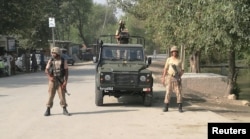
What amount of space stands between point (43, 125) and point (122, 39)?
289 inches

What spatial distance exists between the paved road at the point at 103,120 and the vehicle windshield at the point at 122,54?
58.9 inches

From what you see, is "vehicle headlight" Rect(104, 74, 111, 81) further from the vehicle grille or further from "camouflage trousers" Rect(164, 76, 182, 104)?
"camouflage trousers" Rect(164, 76, 182, 104)

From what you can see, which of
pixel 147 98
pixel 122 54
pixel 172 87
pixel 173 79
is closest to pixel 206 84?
pixel 122 54

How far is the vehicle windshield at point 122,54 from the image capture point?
53.7 ft

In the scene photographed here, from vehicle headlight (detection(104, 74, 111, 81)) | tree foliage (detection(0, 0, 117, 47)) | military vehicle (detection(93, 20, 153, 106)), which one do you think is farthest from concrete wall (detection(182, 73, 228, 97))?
tree foliage (detection(0, 0, 117, 47))

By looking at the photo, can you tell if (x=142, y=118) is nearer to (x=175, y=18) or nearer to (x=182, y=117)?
(x=182, y=117)

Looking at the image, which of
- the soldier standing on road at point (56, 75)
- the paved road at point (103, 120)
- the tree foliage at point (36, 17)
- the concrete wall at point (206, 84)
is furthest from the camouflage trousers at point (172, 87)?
the tree foliage at point (36, 17)

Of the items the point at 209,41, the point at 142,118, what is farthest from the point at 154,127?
the point at 209,41

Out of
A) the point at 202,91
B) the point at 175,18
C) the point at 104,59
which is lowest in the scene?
the point at 202,91

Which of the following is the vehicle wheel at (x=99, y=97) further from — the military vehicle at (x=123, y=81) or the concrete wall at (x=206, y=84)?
the concrete wall at (x=206, y=84)

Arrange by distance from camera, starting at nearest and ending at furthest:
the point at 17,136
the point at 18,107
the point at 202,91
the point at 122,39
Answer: the point at 17,136
the point at 18,107
the point at 122,39
the point at 202,91

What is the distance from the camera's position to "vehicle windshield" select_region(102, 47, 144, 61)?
53.7 ft

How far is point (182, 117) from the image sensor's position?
12.8 metres

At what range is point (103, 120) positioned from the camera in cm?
1211
